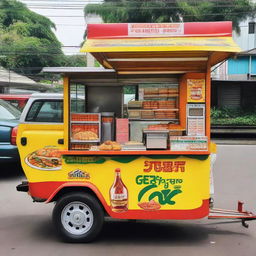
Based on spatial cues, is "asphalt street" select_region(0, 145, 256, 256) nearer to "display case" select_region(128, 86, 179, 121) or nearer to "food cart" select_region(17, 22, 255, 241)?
"food cart" select_region(17, 22, 255, 241)

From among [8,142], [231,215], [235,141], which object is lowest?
[231,215]

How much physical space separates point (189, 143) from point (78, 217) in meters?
1.57

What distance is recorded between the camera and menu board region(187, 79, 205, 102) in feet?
17.2

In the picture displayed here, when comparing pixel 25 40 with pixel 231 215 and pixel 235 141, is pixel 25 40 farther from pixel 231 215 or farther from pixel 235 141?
pixel 231 215

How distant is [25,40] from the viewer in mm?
46344

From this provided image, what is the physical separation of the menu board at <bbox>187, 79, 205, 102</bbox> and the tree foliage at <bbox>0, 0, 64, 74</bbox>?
3546cm

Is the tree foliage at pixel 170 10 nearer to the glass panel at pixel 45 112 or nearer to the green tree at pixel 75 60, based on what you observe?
the green tree at pixel 75 60

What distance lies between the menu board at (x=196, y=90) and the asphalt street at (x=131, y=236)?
1749 mm

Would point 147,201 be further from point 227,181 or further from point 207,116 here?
point 227,181

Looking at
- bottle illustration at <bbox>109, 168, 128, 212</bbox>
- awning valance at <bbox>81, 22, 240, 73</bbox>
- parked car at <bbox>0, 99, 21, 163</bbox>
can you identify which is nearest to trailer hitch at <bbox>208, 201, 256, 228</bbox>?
bottle illustration at <bbox>109, 168, 128, 212</bbox>

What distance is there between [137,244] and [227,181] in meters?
4.64

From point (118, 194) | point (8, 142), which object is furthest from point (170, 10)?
point (118, 194)

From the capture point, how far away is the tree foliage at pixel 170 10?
108 feet

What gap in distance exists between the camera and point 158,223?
6066mm
